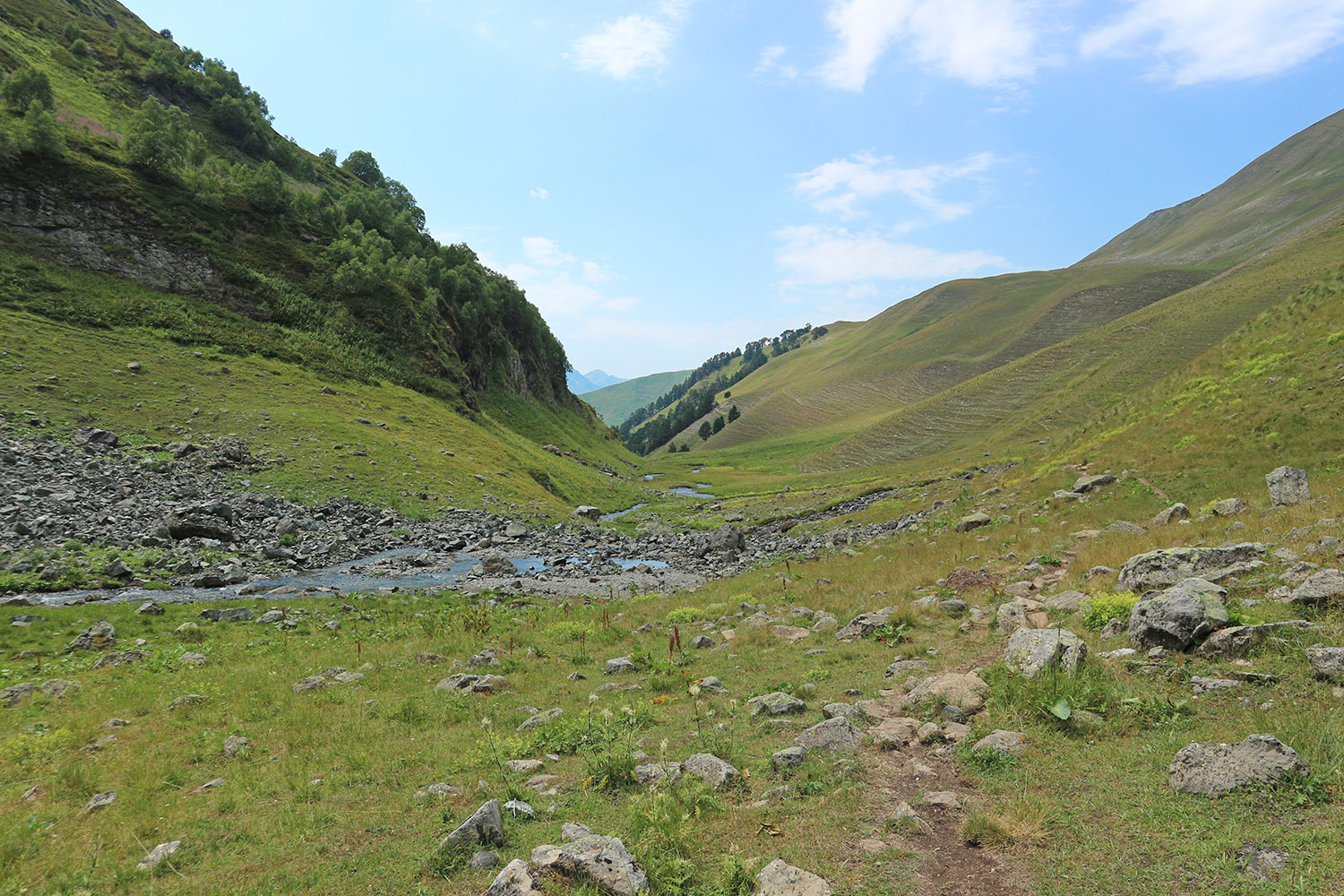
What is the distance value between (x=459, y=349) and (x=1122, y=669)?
3662 inches

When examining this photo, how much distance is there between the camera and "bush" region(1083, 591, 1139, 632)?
36.8 ft

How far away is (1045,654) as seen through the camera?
9.45m

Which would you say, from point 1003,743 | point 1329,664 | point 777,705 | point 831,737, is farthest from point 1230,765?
point 777,705

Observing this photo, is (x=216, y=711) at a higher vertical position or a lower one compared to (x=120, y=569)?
lower

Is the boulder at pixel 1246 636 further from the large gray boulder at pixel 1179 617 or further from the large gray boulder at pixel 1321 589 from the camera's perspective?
the large gray boulder at pixel 1321 589

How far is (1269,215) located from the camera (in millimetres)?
190625

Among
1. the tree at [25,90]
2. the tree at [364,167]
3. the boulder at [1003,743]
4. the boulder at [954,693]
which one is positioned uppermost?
the tree at [364,167]

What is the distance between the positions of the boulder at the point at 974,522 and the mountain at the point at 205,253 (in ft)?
113

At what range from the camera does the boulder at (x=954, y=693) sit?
Answer: 954 centimetres

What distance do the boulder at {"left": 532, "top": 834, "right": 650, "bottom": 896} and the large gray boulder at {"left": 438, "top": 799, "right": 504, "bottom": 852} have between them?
1.10 meters

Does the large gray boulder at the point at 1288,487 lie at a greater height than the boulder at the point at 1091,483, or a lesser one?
greater

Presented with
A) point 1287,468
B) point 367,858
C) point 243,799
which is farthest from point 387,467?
point 1287,468

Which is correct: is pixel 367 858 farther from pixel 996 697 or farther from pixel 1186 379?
pixel 1186 379

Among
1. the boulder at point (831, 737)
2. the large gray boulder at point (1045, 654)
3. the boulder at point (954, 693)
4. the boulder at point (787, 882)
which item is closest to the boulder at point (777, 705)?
the boulder at point (831, 737)
